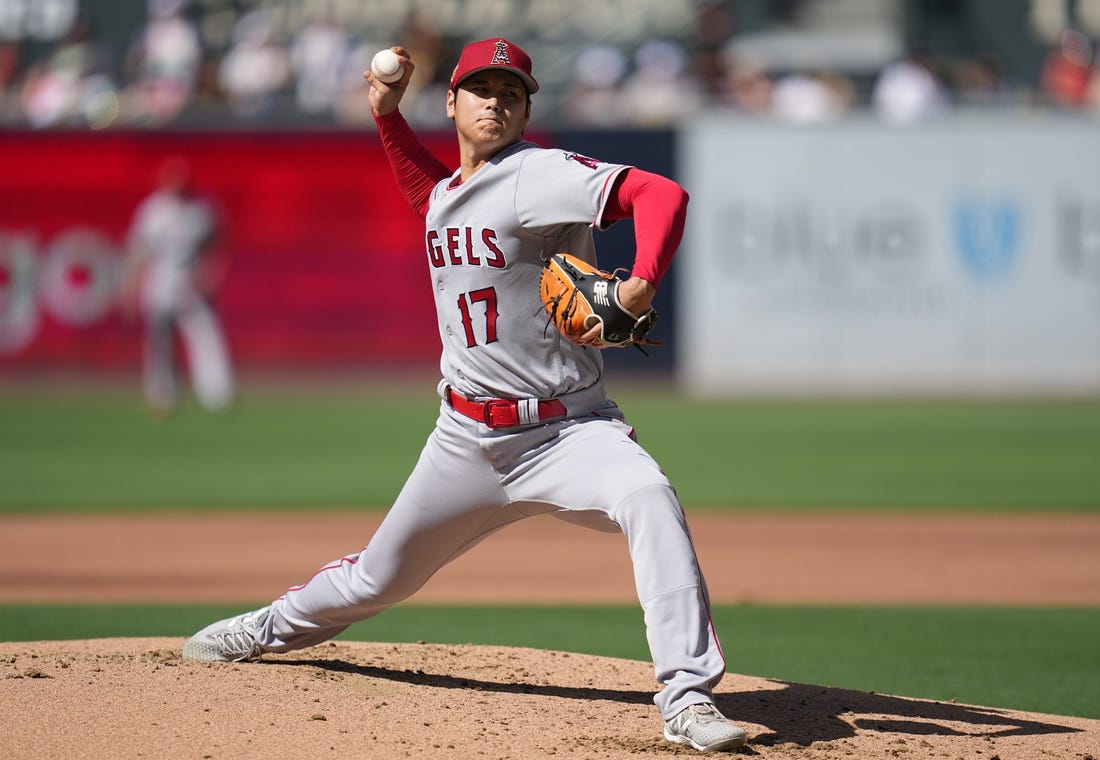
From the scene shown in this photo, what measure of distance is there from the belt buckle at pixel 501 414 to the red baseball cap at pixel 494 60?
0.88 metres

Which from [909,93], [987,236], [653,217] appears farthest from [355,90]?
[653,217]

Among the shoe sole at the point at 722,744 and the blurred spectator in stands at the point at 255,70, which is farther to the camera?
the blurred spectator in stands at the point at 255,70

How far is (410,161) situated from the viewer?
15.4 feet

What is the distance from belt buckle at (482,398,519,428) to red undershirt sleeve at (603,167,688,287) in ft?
2.01

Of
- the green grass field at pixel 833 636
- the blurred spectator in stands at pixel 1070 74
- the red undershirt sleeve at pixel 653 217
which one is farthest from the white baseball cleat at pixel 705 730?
the blurred spectator in stands at pixel 1070 74

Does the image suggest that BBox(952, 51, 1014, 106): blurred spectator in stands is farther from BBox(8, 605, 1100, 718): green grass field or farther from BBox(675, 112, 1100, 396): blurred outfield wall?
BBox(8, 605, 1100, 718): green grass field

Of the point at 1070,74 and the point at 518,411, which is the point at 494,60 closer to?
the point at 518,411

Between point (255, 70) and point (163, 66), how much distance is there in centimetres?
117

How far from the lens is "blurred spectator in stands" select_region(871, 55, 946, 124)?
705 inches

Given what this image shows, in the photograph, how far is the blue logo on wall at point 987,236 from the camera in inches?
688

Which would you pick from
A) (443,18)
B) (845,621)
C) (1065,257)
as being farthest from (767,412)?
(845,621)

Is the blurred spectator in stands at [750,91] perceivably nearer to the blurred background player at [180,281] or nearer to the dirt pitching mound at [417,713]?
the blurred background player at [180,281]

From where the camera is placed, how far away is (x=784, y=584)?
739 cm

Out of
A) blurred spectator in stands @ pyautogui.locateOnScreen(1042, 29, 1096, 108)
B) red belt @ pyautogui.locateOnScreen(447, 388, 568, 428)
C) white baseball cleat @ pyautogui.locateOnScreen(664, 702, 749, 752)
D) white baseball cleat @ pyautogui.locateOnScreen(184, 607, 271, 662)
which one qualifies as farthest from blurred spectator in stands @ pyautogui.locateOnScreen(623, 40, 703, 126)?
white baseball cleat @ pyautogui.locateOnScreen(664, 702, 749, 752)
